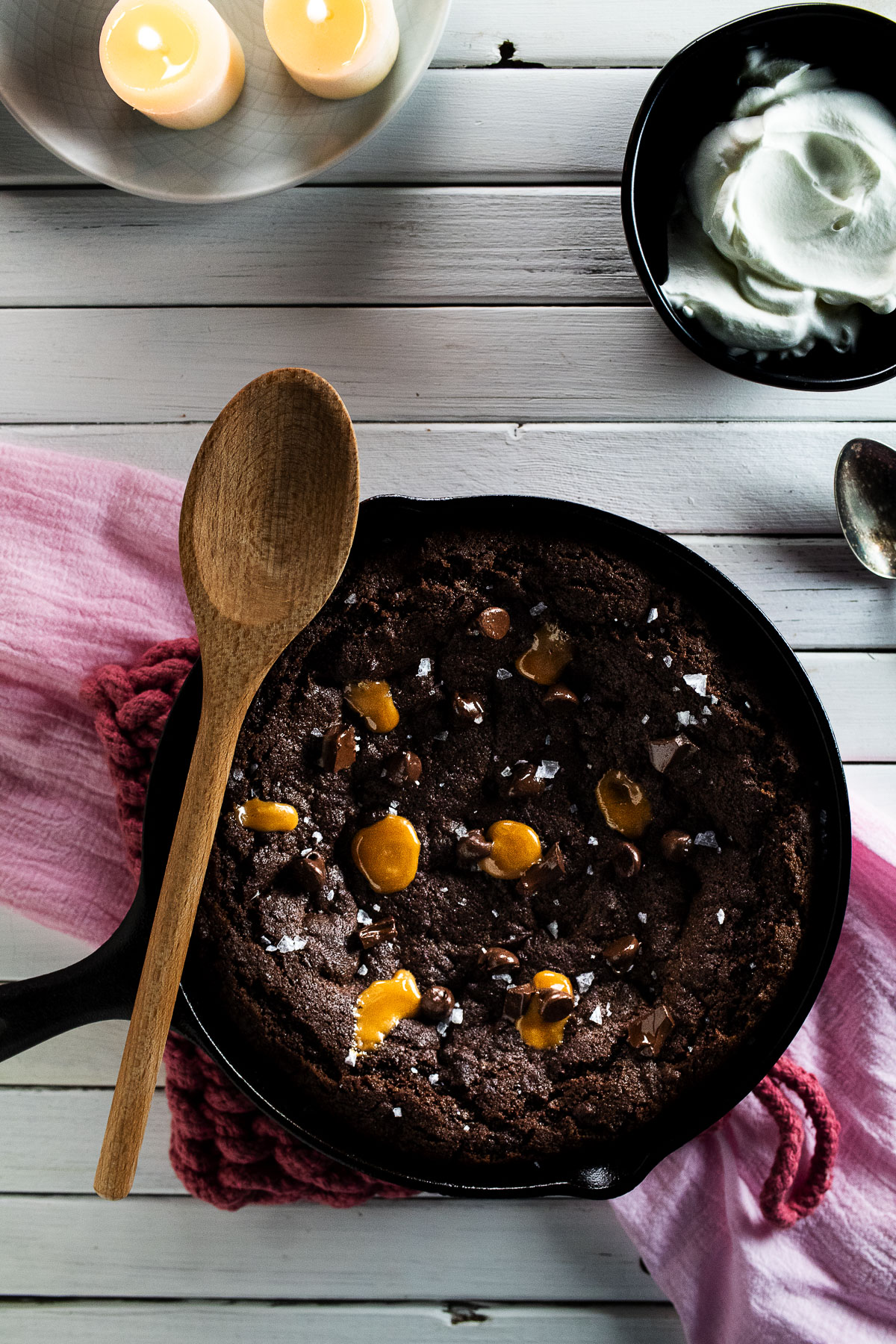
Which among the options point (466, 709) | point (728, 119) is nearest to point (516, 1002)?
point (466, 709)

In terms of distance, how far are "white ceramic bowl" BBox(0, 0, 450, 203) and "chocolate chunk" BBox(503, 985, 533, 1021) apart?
110 cm

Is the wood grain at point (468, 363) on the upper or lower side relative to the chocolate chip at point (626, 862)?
upper

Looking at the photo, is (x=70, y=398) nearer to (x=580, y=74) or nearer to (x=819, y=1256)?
(x=580, y=74)

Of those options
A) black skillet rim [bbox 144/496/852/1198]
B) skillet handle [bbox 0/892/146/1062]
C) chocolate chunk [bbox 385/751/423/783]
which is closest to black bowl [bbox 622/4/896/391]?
black skillet rim [bbox 144/496/852/1198]

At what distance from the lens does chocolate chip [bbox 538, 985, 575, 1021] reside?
115 cm

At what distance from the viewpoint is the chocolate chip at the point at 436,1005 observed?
116 centimetres

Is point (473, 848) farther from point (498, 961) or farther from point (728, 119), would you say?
point (728, 119)

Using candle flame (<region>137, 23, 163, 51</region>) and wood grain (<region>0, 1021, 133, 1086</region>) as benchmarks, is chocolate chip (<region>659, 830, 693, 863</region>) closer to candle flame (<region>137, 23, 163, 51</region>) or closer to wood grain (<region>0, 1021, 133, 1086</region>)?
wood grain (<region>0, 1021, 133, 1086</region>)

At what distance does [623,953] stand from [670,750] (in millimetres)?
263

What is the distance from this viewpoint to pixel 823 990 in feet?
4.24

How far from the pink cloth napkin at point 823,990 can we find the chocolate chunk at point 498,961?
37 cm

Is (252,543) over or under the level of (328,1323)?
over

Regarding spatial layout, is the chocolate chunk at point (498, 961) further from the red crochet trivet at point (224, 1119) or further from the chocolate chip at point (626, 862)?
the red crochet trivet at point (224, 1119)

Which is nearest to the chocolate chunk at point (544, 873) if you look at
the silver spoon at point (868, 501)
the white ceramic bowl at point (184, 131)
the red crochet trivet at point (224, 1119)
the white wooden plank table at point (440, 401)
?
the red crochet trivet at point (224, 1119)
